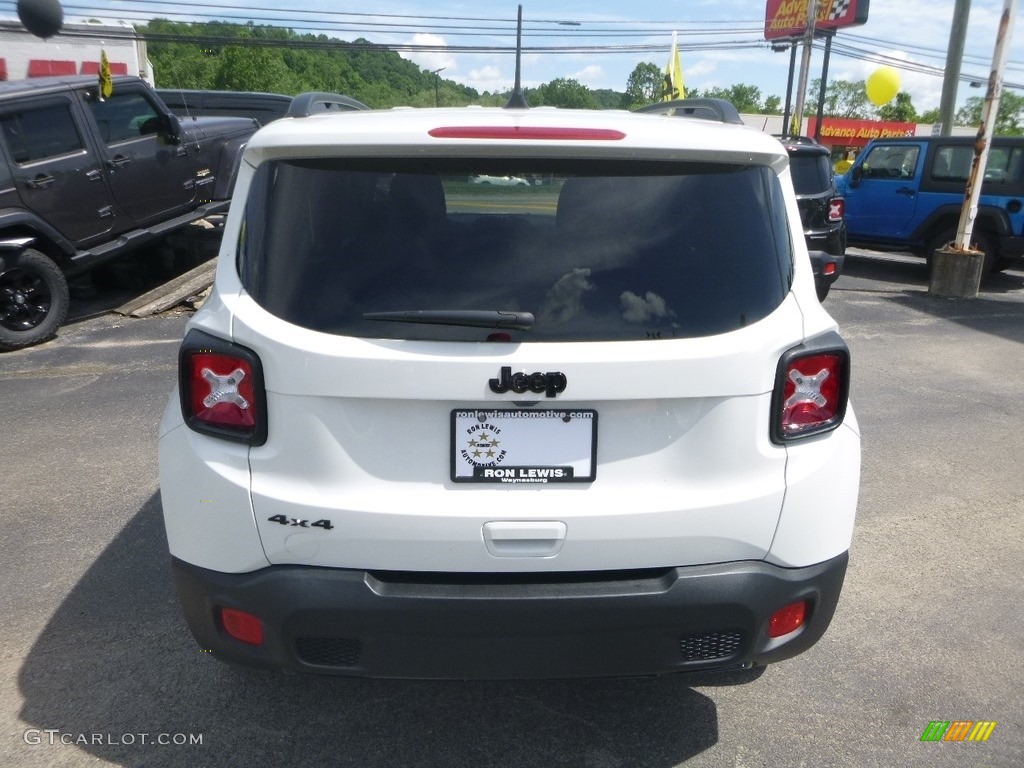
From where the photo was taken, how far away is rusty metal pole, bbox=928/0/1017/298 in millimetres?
10812

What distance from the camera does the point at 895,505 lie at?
470 centimetres

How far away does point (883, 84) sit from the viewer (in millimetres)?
24234

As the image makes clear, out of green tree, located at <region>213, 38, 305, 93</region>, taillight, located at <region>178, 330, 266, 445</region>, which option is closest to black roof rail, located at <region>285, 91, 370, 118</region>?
taillight, located at <region>178, 330, 266, 445</region>

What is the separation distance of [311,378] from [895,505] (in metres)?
3.65

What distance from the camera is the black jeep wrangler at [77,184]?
25.9 ft

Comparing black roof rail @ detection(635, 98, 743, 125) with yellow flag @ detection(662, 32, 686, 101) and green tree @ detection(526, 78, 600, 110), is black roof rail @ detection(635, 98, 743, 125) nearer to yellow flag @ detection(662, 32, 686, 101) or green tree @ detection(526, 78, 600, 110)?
yellow flag @ detection(662, 32, 686, 101)

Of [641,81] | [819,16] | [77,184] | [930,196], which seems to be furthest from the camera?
[641,81]

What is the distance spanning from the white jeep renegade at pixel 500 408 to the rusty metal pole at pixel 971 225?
10232 millimetres

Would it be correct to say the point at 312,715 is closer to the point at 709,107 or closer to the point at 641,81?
the point at 709,107

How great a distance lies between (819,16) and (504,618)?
125 ft

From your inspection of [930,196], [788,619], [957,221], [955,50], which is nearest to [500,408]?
[788,619]

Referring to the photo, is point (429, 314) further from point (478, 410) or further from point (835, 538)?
point (835, 538)

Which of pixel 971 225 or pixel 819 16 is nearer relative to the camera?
pixel 971 225

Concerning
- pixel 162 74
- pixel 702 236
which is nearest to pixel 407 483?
pixel 702 236
